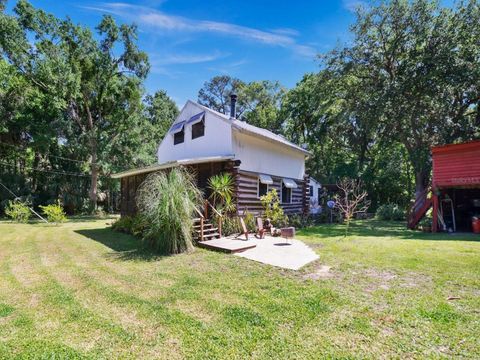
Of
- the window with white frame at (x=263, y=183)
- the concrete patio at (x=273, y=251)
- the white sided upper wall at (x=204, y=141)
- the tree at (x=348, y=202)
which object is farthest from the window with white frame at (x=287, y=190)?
the concrete patio at (x=273, y=251)

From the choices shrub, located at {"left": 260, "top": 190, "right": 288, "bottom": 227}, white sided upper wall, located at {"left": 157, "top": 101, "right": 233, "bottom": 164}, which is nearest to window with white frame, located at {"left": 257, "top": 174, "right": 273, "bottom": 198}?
shrub, located at {"left": 260, "top": 190, "right": 288, "bottom": 227}

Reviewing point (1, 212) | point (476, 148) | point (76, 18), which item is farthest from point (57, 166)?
point (476, 148)

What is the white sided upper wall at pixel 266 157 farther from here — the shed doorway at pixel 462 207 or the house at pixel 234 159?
the shed doorway at pixel 462 207

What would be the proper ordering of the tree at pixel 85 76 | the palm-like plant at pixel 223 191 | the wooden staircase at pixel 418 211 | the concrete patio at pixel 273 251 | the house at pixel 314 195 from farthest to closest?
the house at pixel 314 195, the tree at pixel 85 76, the wooden staircase at pixel 418 211, the palm-like plant at pixel 223 191, the concrete patio at pixel 273 251

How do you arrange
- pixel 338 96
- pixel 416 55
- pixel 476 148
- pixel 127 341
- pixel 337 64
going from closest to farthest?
pixel 127 341 → pixel 476 148 → pixel 416 55 → pixel 337 64 → pixel 338 96

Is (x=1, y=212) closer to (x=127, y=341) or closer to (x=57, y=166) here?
(x=57, y=166)

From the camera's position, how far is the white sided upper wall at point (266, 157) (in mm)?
12312

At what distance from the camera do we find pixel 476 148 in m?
10.9

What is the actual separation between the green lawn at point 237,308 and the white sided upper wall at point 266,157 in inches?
255

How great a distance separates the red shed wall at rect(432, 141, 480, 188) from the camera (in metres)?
11.0

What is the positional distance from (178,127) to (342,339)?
14.2 metres

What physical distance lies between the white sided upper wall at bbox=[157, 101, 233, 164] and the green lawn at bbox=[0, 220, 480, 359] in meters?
6.62

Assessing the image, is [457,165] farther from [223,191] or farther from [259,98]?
[259,98]

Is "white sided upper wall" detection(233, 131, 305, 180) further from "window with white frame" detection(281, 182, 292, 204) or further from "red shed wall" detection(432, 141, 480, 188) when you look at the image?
"red shed wall" detection(432, 141, 480, 188)
